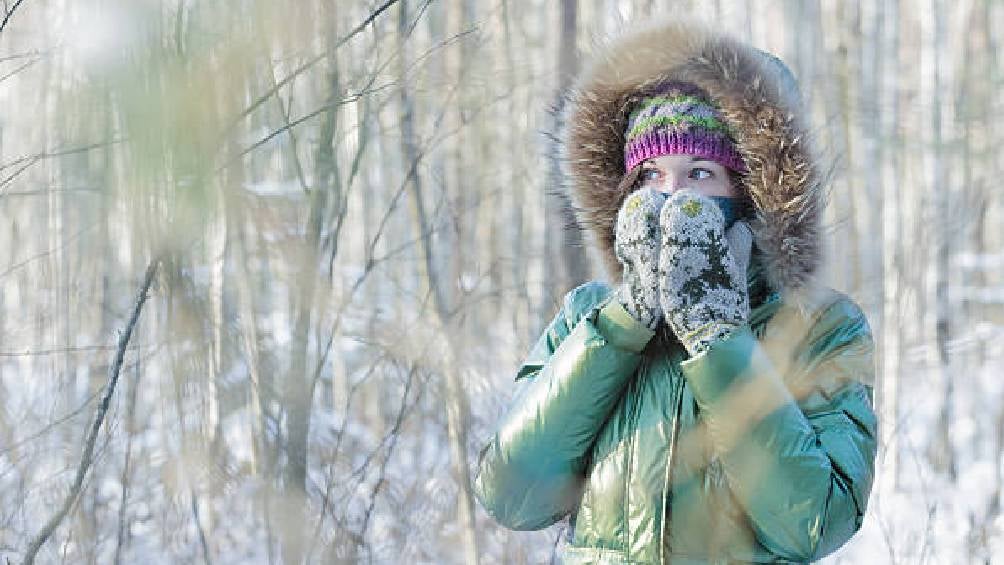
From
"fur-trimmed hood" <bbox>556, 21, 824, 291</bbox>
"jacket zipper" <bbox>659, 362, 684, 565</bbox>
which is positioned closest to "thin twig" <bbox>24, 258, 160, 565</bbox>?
"fur-trimmed hood" <bbox>556, 21, 824, 291</bbox>

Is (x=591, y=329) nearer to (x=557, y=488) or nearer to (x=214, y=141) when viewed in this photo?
(x=557, y=488)

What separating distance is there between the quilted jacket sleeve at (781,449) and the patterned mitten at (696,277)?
0.10 ft

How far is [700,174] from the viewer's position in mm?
1724

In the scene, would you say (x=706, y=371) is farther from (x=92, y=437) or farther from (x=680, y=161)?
(x=92, y=437)

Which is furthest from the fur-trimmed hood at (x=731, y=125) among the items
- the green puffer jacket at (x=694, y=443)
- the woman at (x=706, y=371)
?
the green puffer jacket at (x=694, y=443)

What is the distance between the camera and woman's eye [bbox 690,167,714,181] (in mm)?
1718

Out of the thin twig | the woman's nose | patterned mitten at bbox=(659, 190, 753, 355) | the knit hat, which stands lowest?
the thin twig

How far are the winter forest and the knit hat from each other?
0.68 feet

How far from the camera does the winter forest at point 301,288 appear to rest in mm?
1862

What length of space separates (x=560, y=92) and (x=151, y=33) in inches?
29.5

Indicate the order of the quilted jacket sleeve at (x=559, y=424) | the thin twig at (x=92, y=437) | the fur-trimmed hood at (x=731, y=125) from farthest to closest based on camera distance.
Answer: the thin twig at (x=92, y=437), the fur-trimmed hood at (x=731, y=125), the quilted jacket sleeve at (x=559, y=424)

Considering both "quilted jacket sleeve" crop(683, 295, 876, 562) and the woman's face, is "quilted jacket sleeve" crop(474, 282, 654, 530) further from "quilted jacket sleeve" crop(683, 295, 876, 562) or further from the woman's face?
the woman's face

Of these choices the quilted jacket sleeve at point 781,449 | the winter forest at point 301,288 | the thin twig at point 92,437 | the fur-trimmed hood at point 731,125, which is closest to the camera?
the quilted jacket sleeve at point 781,449

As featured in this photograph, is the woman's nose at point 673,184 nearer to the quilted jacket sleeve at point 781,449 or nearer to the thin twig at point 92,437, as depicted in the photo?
the quilted jacket sleeve at point 781,449
